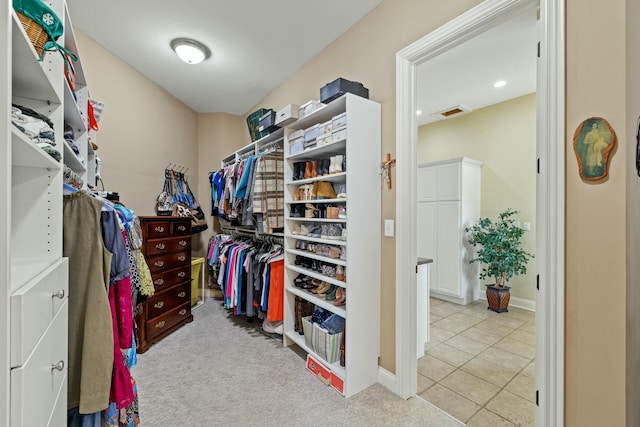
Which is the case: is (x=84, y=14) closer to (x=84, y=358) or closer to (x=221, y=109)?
(x=221, y=109)

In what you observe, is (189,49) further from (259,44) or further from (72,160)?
(72,160)

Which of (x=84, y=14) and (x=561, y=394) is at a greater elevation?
(x=84, y=14)

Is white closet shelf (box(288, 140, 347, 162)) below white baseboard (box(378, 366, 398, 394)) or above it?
above

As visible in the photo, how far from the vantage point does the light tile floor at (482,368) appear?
174 centimetres

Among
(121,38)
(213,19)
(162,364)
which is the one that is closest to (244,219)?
(162,364)

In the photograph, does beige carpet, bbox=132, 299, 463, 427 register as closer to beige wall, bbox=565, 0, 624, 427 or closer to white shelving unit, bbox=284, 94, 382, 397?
white shelving unit, bbox=284, 94, 382, 397

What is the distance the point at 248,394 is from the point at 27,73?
6.57 feet

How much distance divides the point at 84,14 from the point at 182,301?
2.73 metres

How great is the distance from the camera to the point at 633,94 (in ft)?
2.37

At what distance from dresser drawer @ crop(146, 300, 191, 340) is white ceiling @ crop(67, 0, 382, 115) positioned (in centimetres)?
261

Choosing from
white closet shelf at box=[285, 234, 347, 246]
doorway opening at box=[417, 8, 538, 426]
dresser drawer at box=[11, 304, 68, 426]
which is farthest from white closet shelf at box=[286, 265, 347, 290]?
dresser drawer at box=[11, 304, 68, 426]

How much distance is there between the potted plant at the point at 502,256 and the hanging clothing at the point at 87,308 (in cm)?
384

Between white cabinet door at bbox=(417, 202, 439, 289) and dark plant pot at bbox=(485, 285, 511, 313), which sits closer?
dark plant pot at bbox=(485, 285, 511, 313)

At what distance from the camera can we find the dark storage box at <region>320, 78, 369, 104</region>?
1910 millimetres
